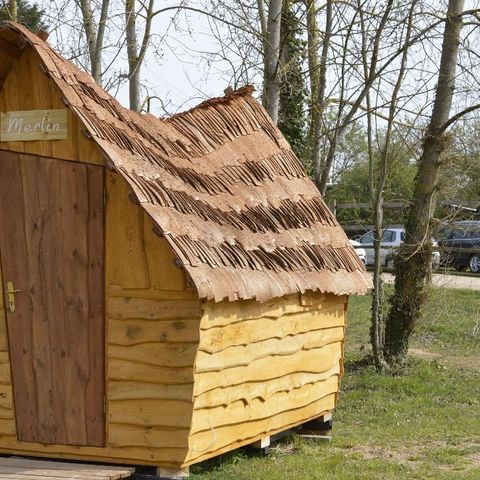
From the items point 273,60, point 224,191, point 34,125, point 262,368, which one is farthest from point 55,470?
point 273,60

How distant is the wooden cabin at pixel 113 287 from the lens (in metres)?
6.76

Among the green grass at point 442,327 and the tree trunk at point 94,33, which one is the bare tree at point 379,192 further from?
the tree trunk at point 94,33

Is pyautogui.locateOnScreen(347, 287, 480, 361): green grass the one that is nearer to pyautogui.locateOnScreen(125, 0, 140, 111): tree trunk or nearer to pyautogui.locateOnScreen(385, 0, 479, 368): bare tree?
pyautogui.locateOnScreen(385, 0, 479, 368): bare tree

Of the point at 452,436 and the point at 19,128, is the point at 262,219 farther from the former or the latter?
the point at 452,436

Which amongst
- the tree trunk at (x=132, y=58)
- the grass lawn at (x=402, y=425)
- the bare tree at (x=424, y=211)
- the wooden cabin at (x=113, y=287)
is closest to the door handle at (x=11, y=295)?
the wooden cabin at (x=113, y=287)

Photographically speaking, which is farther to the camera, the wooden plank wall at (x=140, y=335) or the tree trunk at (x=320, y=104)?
the tree trunk at (x=320, y=104)

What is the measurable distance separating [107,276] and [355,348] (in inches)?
363

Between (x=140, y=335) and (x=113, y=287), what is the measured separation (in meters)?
0.39

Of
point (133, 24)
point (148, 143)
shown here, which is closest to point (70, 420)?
point (148, 143)

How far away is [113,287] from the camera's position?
22.8ft

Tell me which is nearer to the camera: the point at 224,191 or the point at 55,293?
the point at 55,293

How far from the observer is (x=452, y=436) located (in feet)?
31.8

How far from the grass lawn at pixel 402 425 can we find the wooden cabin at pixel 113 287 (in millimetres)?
503

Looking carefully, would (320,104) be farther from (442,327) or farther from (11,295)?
(11,295)
